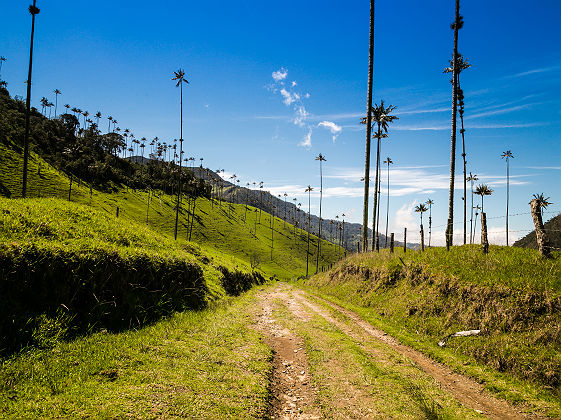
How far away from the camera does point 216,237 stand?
A: 118m

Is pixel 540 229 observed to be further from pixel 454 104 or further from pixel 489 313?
pixel 454 104

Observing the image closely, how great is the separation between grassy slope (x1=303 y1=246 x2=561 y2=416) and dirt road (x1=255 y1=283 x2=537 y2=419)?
1125 millimetres

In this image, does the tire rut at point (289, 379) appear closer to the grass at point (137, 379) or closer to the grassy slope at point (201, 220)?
the grass at point (137, 379)

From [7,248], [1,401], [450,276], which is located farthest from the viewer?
[450,276]

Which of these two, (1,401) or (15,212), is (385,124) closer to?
(15,212)

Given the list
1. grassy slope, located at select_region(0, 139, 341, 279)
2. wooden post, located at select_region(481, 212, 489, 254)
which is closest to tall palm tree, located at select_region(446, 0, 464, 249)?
wooden post, located at select_region(481, 212, 489, 254)

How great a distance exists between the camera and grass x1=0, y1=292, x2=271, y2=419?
5543 millimetres

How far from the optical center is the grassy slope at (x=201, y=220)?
285 feet

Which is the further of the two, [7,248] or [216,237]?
[216,237]

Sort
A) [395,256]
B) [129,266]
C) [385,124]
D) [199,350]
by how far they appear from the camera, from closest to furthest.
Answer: [199,350] < [129,266] < [395,256] < [385,124]

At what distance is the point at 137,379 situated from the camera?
6.84 m

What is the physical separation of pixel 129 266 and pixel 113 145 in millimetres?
195325

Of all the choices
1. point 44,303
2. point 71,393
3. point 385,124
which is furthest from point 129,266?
point 385,124

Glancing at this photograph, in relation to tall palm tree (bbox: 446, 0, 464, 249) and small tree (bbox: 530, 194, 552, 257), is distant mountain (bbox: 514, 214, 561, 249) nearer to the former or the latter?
tall palm tree (bbox: 446, 0, 464, 249)
